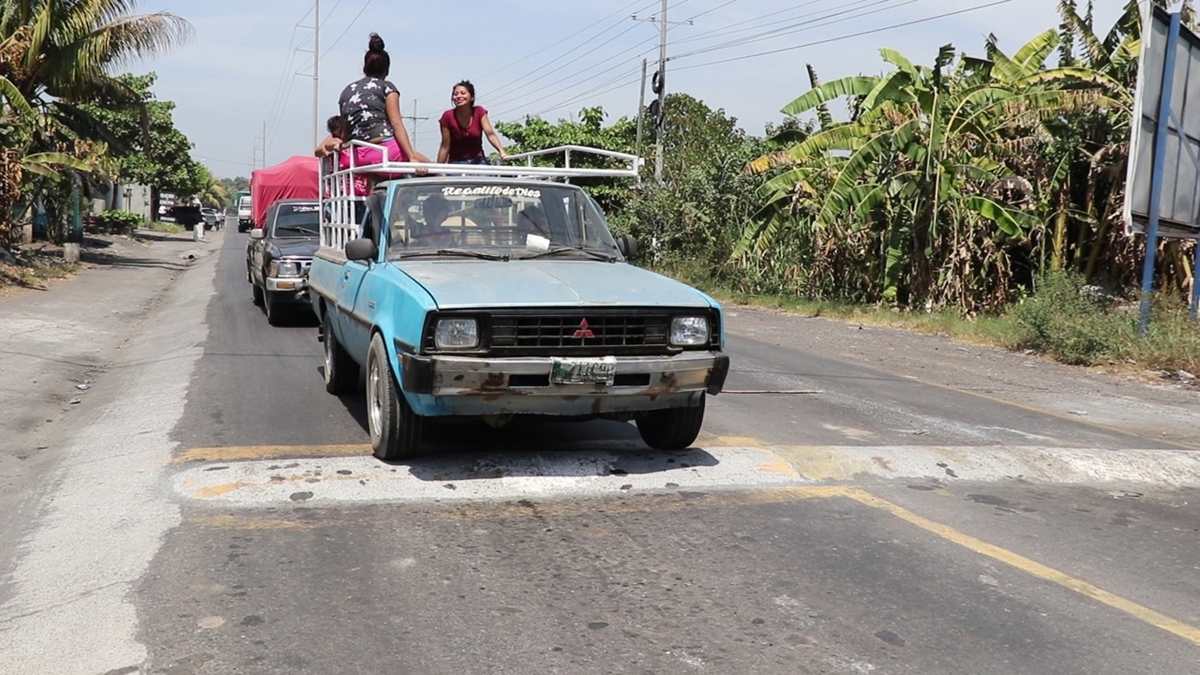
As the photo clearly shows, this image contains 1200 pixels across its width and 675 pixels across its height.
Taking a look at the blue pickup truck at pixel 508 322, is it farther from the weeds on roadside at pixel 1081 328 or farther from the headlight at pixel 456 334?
the weeds on roadside at pixel 1081 328

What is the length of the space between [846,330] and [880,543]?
1148 cm

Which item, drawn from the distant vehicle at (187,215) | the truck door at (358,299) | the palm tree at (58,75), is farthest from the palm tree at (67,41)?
the distant vehicle at (187,215)

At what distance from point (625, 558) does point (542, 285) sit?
5.99ft

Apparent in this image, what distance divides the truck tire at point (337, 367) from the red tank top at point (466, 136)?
185 centimetres

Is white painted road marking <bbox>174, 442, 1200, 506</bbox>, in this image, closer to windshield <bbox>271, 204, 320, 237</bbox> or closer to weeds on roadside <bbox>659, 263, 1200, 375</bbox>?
weeds on roadside <bbox>659, 263, 1200, 375</bbox>

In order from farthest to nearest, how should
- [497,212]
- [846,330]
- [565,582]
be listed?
[846,330] → [497,212] → [565,582]

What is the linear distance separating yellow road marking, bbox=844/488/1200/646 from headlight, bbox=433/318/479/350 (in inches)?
86.0

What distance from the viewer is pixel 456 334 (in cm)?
550

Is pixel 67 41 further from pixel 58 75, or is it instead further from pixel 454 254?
pixel 454 254

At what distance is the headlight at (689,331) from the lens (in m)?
5.91

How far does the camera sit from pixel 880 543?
4.92 m

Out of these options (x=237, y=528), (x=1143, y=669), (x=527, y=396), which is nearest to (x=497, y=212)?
(x=527, y=396)

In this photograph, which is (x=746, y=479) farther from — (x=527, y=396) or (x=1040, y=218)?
(x=1040, y=218)

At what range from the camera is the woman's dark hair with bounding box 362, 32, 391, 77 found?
9195 millimetres
